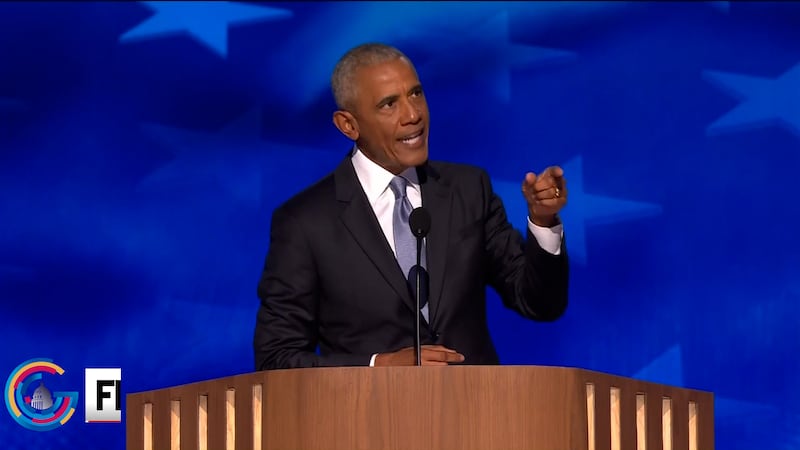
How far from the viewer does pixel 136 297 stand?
427 cm

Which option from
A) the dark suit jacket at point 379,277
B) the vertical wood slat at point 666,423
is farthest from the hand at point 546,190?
the vertical wood slat at point 666,423

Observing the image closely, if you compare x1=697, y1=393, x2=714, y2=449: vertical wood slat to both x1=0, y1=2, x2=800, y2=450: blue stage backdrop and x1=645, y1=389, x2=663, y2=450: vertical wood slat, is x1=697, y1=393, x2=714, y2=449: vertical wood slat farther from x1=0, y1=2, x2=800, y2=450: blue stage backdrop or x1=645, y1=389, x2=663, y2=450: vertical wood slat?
x1=0, y1=2, x2=800, y2=450: blue stage backdrop

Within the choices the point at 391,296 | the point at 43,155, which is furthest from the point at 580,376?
the point at 43,155

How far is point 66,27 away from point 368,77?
1.45 meters

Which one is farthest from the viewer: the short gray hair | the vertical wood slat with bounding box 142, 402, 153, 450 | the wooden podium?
the short gray hair

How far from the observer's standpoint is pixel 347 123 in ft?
11.3

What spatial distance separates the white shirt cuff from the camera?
3090 millimetres

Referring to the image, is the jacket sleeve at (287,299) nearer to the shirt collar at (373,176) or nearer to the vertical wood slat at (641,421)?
the shirt collar at (373,176)

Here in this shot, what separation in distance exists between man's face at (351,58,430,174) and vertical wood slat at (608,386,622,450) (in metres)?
0.86

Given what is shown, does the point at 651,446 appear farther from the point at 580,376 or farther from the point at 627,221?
the point at 627,221

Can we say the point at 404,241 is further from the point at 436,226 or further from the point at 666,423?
the point at 666,423

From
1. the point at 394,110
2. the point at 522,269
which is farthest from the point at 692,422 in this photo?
the point at 394,110

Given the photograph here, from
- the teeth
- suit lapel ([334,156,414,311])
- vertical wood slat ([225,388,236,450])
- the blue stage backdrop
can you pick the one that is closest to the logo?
the blue stage backdrop

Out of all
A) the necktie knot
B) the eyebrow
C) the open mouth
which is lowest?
the necktie knot
